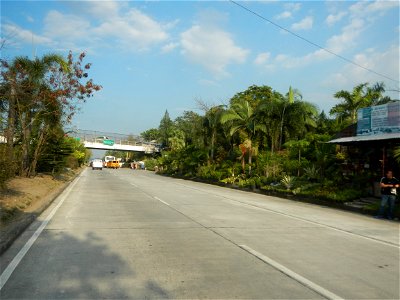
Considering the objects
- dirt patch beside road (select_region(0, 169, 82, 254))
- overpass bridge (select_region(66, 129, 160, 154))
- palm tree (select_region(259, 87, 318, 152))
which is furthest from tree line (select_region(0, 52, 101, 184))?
overpass bridge (select_region(66, 129, 160, 154))

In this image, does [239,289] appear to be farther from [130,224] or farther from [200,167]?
[200,167]

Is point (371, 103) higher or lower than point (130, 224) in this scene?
higher

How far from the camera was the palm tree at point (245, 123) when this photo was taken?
31547mm

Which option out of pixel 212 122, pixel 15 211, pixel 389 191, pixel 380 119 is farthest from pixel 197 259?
pixel 212 122

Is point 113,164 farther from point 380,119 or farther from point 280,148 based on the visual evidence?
point 380,119

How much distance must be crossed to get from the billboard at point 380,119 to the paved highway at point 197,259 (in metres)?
6.68

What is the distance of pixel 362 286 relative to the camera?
6.03 meters

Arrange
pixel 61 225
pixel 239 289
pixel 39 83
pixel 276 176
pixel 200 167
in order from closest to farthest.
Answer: pixel 239 289 → pixel 61 225 → pixel 39 83 → pixel 276 176 → pixel 200 167

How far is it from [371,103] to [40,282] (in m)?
33.7

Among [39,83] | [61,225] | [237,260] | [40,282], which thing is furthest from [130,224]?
[39,83]

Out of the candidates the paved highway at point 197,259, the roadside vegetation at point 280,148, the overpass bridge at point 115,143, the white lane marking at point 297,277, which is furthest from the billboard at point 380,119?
the overpass bridge at point 115,143

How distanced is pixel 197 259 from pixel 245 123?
86.0 ft

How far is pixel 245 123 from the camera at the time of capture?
1298 inches

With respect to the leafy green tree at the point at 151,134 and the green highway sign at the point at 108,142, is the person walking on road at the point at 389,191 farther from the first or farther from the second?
the leafy green tree at the point at 151,134
